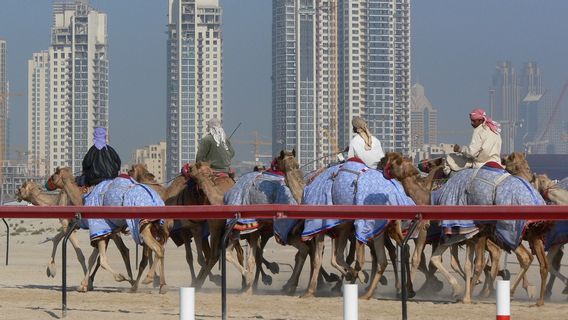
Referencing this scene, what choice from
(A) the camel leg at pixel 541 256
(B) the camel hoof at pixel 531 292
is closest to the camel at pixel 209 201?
(B) the camel hoof at pixel 531 292

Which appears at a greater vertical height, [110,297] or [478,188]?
[478,188]

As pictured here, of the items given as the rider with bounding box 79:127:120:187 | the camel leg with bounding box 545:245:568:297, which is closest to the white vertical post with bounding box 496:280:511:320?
the camel leg with bounding box 545:245:568:297

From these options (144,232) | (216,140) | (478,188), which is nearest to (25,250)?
(216,140)

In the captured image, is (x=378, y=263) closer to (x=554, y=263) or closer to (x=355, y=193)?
(x=355, y=193)

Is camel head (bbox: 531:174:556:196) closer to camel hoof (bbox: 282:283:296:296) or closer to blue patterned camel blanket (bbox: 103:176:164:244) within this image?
camel hoof (bbox: 282:283:296:296)

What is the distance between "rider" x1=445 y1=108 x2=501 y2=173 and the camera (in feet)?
53.1

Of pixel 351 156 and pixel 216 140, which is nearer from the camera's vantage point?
pixel 351 156

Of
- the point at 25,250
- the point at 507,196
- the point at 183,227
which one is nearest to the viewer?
the point at 507,196

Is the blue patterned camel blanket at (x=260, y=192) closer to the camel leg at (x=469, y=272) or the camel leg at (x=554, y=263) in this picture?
the camel leg at (x=469, y=272)

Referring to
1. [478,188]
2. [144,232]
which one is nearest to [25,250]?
[144,232]

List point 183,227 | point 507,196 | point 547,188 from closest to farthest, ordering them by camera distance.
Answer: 1. point 507,196
2. point 547,188
3. point 183,227

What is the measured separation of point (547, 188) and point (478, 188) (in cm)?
216

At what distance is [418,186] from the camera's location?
53.9ft

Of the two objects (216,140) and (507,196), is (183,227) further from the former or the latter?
(507,196)
